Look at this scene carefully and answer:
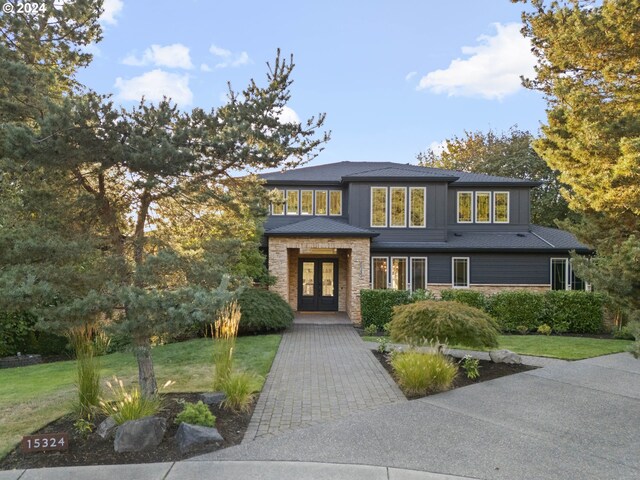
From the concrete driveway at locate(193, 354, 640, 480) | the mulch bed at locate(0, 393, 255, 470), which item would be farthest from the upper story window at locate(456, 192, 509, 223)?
the mulch bed at locate(0, 393, 255, 470)

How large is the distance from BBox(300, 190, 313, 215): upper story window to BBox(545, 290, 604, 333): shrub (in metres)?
10.4

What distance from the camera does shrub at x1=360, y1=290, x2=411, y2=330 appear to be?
14.2 m

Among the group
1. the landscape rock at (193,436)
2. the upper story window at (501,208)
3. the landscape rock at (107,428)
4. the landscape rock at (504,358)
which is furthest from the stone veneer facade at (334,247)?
the landscape rock at (193,436)

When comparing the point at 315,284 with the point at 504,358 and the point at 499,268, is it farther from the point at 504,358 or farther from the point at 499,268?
the point at 504,358

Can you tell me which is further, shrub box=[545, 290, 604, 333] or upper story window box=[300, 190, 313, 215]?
upper story window box=[300, 190, 313, 215]

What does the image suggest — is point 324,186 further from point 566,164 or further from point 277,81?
point 277,81

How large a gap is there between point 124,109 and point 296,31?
7685 millimetres

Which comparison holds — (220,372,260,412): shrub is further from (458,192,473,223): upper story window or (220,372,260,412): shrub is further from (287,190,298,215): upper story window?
(458,192,473,223): upper story window

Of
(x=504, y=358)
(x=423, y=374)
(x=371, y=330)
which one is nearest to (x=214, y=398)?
(x=423, y=374)

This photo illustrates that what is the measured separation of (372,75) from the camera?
15.4m

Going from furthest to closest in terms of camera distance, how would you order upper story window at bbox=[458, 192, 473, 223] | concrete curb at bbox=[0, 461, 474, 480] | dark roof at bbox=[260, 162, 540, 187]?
upper story window at bbox=[458, 192, 473, 223], dark roof at bbox=[260, 162, 540, 187], concrete curb at bbox=[0, 461, 474, 480]

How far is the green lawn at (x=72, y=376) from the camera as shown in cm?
572

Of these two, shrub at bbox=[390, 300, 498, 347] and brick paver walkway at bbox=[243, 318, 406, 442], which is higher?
shrub at bbox=[390, 300, 498, 347]

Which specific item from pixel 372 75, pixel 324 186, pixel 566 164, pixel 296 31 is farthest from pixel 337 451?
pixel 324 186
